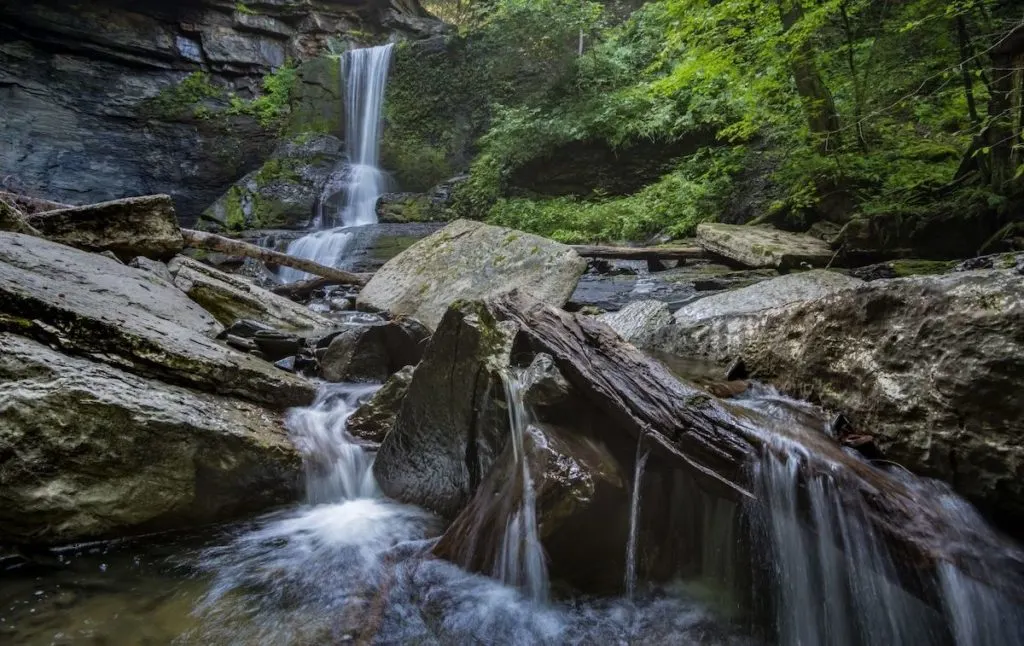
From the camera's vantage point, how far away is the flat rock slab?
7.54 m

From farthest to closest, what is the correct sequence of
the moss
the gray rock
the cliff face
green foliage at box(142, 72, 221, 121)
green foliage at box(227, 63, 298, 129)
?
green foliage at box(227, 63, 298, 129) → green foliage at box(142, 72, 221, 121) → the cliff face → the moss → the gray rock

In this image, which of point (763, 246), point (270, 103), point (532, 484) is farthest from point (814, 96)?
point (270, 103)

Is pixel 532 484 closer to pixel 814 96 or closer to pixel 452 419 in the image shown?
pixel 452 419

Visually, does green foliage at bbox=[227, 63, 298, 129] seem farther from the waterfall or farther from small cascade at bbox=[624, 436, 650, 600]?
small cascade at bbox=[624, 436, 650, 600]

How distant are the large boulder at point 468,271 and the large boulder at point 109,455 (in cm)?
298

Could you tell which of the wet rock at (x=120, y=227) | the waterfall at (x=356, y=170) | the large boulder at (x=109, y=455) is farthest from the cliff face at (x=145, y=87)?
the large boulder at (x=109, y=455)

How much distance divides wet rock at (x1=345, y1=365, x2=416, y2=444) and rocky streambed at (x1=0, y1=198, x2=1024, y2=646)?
3.7 inches

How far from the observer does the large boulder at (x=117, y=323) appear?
287 cm

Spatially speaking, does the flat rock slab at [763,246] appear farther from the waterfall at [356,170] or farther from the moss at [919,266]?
the waterfall at [356,170]

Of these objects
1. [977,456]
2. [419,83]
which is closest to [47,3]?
[419,83]

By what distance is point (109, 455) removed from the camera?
2.53 m

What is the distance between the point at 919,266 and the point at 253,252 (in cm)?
896

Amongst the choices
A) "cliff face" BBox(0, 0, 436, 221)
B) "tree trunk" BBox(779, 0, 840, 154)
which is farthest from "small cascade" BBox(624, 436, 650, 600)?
"cliff face" BBox(0, 0, 436, 221)

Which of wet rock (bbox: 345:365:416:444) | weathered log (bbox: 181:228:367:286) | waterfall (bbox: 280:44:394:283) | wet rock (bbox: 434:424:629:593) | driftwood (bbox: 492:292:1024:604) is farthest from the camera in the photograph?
waterfall (bbox: 280:44:394:283)
